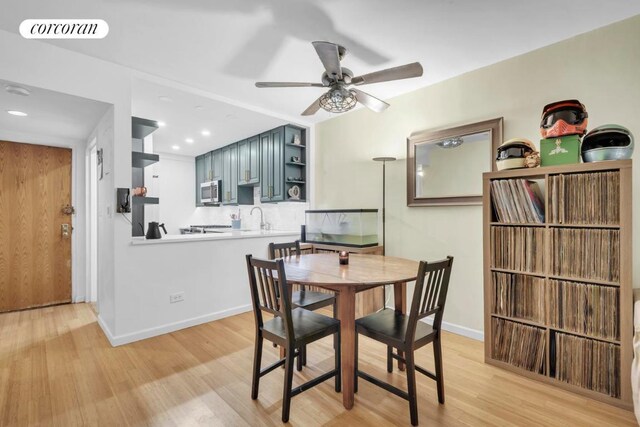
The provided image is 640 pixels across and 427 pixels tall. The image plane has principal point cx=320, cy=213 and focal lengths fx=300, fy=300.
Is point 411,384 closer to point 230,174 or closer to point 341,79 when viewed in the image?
point 341,79

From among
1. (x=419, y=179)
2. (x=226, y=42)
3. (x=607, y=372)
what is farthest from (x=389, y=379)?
(x=226, y=42)

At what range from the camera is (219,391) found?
1.96 meters

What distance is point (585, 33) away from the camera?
2205 mm


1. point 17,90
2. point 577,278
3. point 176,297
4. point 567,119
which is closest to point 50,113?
point 17,90

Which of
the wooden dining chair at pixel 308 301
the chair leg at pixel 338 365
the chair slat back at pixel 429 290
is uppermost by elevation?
the chair slat back at pixel 429 290

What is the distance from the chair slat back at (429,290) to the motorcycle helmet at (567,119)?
116 cm

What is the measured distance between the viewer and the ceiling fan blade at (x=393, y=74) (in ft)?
6.15

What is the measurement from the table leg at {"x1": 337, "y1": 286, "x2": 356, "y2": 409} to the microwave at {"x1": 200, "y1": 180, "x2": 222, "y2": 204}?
13.9 ft

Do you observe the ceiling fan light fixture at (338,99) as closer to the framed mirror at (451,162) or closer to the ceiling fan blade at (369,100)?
the ceiling fan blade at (369,100)

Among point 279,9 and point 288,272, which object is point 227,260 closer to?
point 288,272

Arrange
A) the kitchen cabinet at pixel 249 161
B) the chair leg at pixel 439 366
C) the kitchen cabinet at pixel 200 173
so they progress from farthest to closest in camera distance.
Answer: the kitchen cabinet at pixel 200 173 → the kitchen cabinet at pixel 249 161 → the chair leg at pixel 439 366

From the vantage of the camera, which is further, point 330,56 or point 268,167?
point 268,167

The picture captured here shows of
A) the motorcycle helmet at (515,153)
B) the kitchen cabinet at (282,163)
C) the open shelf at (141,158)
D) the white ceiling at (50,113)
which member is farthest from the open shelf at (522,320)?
the white ceiling at (50,113)

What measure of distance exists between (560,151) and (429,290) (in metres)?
1.33
